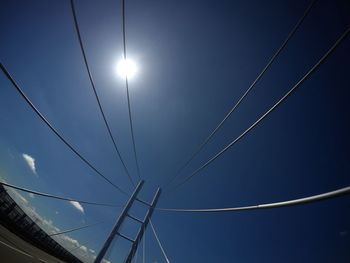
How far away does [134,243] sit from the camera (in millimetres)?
11023

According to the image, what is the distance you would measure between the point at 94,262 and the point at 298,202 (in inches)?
405

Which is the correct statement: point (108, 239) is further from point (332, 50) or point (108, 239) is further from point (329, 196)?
point (332, 50)

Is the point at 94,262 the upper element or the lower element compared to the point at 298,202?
lower

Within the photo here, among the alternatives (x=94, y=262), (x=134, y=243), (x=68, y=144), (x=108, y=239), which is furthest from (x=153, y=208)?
(x=68, y=144)

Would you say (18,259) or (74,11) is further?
(74,11)

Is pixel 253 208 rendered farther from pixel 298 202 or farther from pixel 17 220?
pixel 17 220

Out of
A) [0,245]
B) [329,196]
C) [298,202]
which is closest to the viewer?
[329,196]

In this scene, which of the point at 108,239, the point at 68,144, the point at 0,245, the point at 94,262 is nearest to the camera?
the point at 0,245

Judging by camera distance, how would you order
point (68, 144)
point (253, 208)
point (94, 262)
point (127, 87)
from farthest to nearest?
point (94, 262) < point (127, 87) < point (68, 144) < point (253, 208)

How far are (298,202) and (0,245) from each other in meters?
3.46

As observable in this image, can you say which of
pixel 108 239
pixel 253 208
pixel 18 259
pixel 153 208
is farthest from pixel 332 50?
pixel 153 208

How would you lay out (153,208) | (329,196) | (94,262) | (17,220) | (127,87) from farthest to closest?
(153,208), (94,262), (17,220), (127,87), (329,196)

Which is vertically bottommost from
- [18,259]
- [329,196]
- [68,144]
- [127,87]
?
[18,259]

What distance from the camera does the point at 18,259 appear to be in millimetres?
2039
